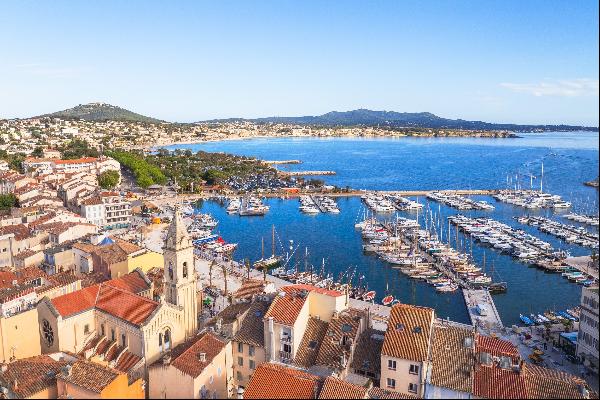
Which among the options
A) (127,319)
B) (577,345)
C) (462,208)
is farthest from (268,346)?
(462,208)

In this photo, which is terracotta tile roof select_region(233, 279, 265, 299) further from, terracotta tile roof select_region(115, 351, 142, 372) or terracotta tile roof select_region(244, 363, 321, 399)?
terracotta tile roof select_region(244, 363, 321, 399)

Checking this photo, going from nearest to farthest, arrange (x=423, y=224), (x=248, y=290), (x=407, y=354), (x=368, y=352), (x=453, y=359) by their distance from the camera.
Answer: (x=453, y=359) → (x=407, y=354) → (x=368, y=352) → (x=248, y=290) → (x=423, y=224)

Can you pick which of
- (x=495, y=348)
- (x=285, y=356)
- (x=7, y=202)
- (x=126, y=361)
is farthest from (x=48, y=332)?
(x=7, y=202)

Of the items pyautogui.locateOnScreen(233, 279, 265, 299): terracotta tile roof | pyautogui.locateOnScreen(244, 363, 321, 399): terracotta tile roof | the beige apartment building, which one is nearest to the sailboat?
pyautogui.locateOnScreen(233, 279, 265, 299): terracotta tile roof

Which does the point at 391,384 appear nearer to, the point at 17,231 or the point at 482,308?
the point at 482,308

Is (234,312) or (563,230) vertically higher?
(234,312)
